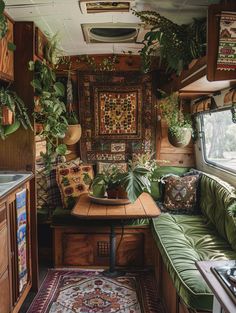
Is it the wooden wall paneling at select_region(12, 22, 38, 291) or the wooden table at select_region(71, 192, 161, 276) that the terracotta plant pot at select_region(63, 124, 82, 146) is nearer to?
the wooden table at select_region(71, 192, 161, 276)

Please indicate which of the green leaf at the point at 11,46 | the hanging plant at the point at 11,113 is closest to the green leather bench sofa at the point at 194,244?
the hanging plant at the point at 11,113

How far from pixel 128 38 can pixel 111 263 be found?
86.8 inches

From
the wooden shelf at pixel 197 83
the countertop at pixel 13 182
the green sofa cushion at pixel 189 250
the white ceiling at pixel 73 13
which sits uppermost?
the white ceiling at pixel 73 13

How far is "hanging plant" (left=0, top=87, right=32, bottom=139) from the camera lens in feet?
7.88

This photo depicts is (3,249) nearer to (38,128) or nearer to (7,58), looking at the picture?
(38,128)

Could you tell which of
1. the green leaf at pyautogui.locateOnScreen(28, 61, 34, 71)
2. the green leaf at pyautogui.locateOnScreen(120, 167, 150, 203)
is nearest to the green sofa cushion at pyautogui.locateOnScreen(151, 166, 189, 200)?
the green leaf at pyautogui.locateOnScreen(120, 167, 150, 203)

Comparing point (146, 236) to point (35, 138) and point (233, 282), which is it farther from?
point (233, 282)

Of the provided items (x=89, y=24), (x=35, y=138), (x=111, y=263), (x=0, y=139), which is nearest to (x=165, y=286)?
(x=111, y=263)

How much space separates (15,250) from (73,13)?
1.82m

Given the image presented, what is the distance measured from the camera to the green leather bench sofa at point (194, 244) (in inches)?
76.8

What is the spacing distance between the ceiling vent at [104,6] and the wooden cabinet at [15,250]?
140 centimetres

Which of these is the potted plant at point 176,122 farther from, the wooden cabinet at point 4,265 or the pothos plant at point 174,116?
the wooden cabinet at point 4,265

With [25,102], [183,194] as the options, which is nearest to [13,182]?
[25,102]

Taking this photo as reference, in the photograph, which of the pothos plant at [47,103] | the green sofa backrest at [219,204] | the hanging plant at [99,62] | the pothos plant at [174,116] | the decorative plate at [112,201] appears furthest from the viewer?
the hanging plant at [99,62]
